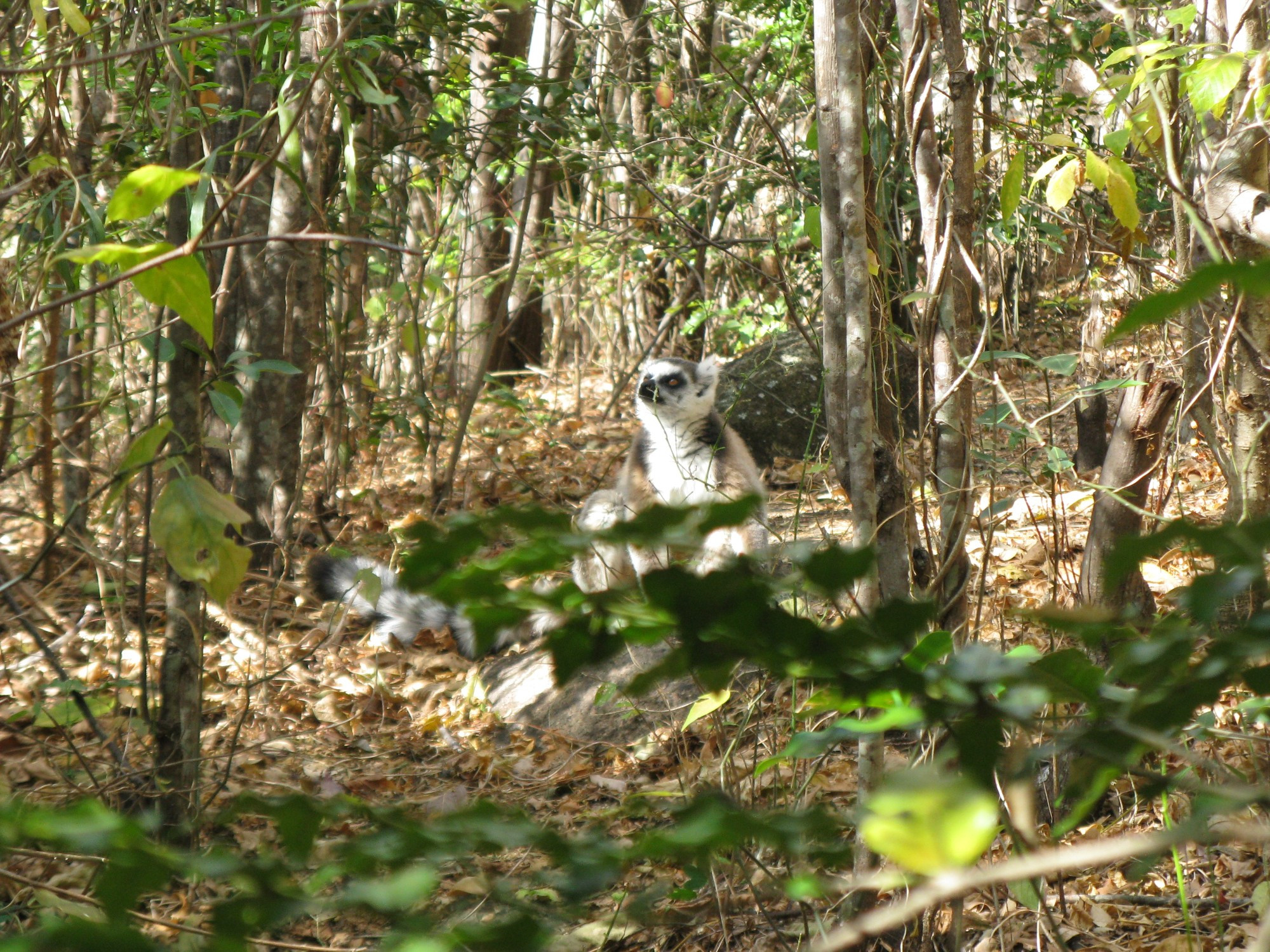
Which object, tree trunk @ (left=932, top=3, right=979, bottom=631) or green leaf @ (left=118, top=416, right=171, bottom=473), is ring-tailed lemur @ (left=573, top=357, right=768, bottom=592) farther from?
green leaf @ (left=118, top=416, right=171, bottom=473)

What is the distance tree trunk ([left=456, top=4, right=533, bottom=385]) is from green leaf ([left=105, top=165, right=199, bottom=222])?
4.41m

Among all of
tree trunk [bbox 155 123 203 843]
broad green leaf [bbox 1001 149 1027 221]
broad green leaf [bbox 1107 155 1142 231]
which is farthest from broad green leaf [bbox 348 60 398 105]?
broad green leaf [bbox 1107 155 1142 231]

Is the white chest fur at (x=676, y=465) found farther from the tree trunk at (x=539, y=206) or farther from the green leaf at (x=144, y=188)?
the green leaf at (x=144, y=188)

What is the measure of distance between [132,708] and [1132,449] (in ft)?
11.0

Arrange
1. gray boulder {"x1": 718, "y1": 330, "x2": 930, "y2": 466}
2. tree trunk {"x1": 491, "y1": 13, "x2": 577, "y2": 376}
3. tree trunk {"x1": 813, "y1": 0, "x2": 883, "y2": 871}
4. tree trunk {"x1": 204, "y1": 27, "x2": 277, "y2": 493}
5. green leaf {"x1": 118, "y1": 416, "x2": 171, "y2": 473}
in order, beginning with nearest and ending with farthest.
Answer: green leaf {"x1": 118, "y1": 416, "x2": 171, "y2": 473} < tree trunk {"x1": 813, "y1": 0, "x2": 883, "y2": 871} < tree trunk {"x1": 204, "y1": 27, "x2": 277, "y2": 493} < tree trunk {"x1": 491, "y1": 13, "x2": 577, "y2": 376} < gray boulder {"x1": 718, "y1": 330, "x2": 930, "y2": 466}

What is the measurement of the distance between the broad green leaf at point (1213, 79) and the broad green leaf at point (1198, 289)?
76.6 inches

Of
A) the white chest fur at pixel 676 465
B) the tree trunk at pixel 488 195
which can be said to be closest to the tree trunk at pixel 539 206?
the tree trunk at pixel 488 195

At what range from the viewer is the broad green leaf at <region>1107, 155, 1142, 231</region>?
7.94ft

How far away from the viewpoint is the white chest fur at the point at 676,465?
5.31 metres

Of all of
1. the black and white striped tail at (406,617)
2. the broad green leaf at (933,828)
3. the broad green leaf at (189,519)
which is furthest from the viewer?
the black and white striped tail at (406,617)

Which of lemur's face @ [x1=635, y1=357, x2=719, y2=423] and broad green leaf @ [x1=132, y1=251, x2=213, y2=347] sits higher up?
broad green leaf @ [x1=132, y1=251, x2=213, y2=347]

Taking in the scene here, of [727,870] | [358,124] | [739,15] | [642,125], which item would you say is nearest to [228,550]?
[727,870]

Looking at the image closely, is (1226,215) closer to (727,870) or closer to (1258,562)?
(727,870)

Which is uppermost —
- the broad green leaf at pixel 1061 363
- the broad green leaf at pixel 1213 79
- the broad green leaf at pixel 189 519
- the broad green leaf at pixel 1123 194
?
the broad green leaf at pixel 1213 79
